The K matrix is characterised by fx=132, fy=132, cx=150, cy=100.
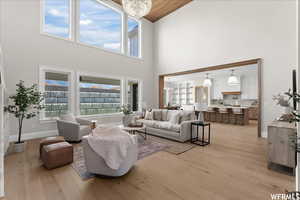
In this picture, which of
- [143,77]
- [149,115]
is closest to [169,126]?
[149,115]

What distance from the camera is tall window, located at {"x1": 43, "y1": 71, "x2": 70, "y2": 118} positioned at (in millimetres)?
4387

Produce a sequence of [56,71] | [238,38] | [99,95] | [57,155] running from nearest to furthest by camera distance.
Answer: [57,155] → [56,71] → [238,38] → [99,95]

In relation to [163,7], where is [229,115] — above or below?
below

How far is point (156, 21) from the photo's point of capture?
7.55m

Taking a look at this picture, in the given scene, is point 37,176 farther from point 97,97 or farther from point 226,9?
point 226,9

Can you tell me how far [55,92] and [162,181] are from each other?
4.54 m

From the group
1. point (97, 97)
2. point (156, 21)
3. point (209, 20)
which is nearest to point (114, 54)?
point (97, 97)

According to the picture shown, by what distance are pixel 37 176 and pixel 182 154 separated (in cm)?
263

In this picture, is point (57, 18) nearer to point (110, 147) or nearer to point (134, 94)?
point (134, 94)

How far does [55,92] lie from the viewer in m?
4.55

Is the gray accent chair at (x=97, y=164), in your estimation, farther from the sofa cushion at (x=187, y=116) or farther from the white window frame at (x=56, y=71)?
the white window frame at (x=56, y=71)

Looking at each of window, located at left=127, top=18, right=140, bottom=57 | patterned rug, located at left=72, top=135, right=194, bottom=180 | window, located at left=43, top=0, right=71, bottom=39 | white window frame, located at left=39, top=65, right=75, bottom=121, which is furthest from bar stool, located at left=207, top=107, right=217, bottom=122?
window, located at left=43, top=0, right=71, bottom=39

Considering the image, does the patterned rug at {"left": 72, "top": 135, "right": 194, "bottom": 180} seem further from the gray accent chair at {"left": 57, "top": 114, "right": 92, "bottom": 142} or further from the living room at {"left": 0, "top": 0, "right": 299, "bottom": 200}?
the gray accent chair at {"left": 57, "top": 114, "right": 92, "bottom": 142}

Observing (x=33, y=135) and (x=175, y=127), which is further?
(x=33, y=135)
